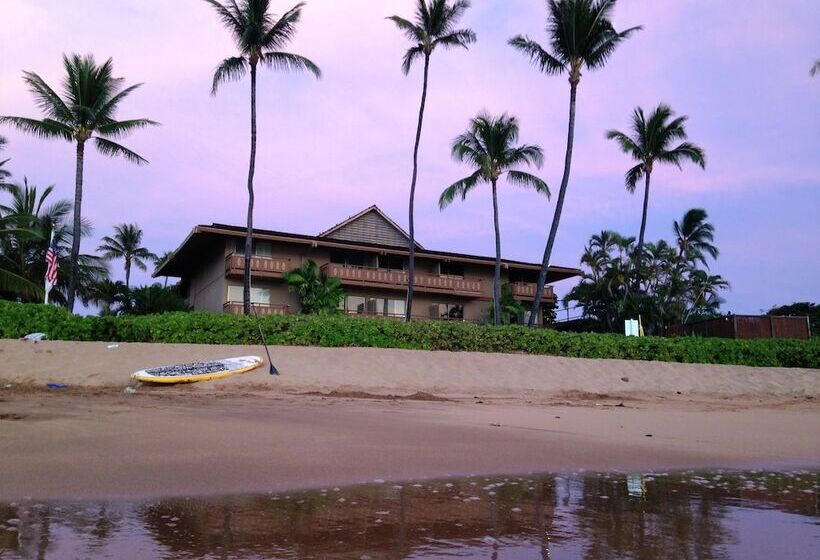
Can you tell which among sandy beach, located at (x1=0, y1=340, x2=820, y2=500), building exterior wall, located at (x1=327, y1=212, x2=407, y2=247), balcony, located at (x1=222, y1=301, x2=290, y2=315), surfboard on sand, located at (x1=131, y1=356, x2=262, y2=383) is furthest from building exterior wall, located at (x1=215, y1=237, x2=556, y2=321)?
surfboard on sand, located at (x1=131, y1=356, x2=262, y2=383)

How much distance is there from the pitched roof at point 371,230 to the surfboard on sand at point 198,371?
68.0ft

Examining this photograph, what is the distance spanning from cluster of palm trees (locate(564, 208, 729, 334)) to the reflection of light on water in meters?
35.0

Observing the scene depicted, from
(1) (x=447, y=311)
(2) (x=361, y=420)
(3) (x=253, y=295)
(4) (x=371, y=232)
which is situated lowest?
(2) (x=361, y=420)

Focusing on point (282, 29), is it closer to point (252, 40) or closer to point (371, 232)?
point (252, 40)

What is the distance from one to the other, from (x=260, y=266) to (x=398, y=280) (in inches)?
303

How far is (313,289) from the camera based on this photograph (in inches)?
1288

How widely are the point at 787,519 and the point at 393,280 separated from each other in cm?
3167

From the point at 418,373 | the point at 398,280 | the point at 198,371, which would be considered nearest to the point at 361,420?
the point at 198,371

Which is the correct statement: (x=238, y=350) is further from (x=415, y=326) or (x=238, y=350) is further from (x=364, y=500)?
(x=364, y=500)

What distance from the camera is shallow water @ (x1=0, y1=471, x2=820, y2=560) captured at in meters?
3.91

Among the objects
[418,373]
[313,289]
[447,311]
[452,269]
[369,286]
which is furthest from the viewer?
[452,269]

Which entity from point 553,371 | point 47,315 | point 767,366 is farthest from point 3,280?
point 767,366

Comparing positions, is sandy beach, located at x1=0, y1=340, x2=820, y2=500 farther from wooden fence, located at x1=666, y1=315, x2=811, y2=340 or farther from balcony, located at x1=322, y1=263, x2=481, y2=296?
balcony, located at x1=322, y1=263, x2=481, y2=296

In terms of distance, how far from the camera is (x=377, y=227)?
39938 mm
